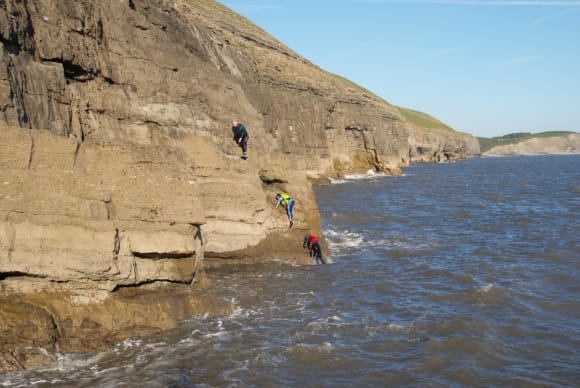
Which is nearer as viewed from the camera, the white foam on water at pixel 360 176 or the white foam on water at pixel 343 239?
the white foam on water at pixel 343 239

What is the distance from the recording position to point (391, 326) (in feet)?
37.8

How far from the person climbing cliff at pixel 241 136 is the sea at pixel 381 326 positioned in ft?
13.3

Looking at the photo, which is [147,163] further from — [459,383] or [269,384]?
[459,383]

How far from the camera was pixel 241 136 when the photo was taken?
17484mm

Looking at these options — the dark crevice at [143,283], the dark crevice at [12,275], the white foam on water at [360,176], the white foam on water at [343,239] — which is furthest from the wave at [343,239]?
the white foam on water at [360,176]

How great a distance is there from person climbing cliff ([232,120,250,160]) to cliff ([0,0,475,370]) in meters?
0.37

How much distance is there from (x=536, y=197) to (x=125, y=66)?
33.1 metres

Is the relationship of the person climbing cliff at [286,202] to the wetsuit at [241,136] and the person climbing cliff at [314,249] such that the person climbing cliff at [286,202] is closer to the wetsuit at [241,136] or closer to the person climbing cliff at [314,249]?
the person climbing cliff at [314,249]

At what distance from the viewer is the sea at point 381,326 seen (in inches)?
350

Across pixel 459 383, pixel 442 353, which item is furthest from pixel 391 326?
pixel 459 383

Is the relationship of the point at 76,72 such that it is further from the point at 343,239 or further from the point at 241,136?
the point at 343,239

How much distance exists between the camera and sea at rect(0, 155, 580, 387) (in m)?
8.90

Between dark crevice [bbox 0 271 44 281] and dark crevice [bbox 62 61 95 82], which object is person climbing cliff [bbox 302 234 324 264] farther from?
dark crevice [bbox 0 271 44 281]

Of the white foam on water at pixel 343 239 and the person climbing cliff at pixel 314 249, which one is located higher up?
the person climbing cliff at pixel 314 249
